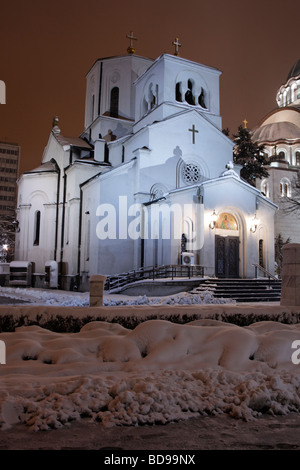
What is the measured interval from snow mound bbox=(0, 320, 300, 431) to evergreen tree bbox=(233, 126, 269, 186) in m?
33.1

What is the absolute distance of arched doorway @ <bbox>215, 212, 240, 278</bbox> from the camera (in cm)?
2045

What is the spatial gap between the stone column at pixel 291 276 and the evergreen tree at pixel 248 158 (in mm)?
29482

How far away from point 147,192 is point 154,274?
5.46 m

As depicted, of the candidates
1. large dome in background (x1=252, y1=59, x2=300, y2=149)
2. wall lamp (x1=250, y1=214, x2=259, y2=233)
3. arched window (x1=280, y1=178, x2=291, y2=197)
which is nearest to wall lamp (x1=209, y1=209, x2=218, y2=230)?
wall lamp (x1=250, y1=214, x2=259, y2=233)

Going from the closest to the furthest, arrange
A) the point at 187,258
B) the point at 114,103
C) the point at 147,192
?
the point at 187,258 → the point at 147,192 → the point at 114,103

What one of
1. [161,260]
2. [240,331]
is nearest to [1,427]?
[240,331]

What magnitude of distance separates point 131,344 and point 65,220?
2322 cm

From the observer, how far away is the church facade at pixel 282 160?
42.9 meters

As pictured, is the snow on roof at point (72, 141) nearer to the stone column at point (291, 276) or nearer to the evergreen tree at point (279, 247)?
the evergreen tree at point (279, 247)

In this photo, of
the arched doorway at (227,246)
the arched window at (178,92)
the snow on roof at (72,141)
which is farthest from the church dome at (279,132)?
the arched doorway at (227,246)

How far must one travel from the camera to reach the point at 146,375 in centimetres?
409

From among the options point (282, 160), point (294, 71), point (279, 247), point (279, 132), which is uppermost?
point (294, 71)

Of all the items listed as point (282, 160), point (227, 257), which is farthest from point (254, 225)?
point (282, 160)

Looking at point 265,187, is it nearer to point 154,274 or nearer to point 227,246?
point 227,246
